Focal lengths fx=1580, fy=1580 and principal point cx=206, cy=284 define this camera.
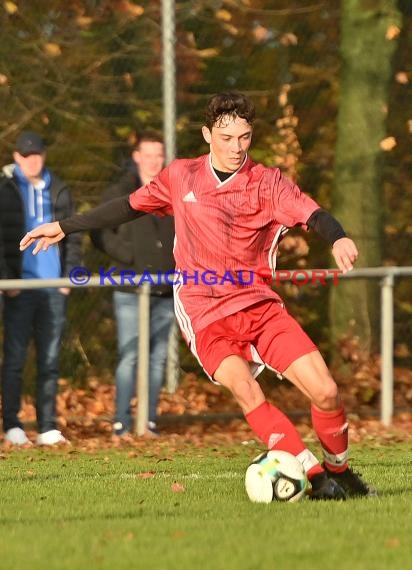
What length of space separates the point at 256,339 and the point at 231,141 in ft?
3.13

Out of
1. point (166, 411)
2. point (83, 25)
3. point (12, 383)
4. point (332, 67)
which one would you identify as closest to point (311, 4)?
point (332, 67)

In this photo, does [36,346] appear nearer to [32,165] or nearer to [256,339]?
[32,165]

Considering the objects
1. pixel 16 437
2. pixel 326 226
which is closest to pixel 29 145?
pixel 16 437

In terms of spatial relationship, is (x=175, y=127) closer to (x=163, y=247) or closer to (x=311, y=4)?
(x=163, y=247)

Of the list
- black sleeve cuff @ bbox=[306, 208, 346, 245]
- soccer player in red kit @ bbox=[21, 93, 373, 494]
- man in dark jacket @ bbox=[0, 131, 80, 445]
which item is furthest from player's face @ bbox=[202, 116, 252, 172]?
man in dark jacket @ bbox=[0, 131, 80, 445]

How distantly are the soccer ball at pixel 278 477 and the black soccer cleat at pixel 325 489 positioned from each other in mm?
138

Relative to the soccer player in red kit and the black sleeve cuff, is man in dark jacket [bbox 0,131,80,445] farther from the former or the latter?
the black sleeve cuff

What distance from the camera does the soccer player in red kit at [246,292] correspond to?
7.41 m

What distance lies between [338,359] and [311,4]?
10.9 ft

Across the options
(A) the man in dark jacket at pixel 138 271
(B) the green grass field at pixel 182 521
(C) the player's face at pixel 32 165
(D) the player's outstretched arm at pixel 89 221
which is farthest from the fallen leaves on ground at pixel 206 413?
(D) the player's outstretched arm at pixel 89 221

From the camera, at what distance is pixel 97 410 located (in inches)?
509

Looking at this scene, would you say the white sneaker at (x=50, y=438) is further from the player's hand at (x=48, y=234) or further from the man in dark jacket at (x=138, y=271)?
the player's hand at (x=48, y=234)

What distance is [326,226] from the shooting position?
23.9ft

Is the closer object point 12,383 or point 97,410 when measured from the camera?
point 12,383
